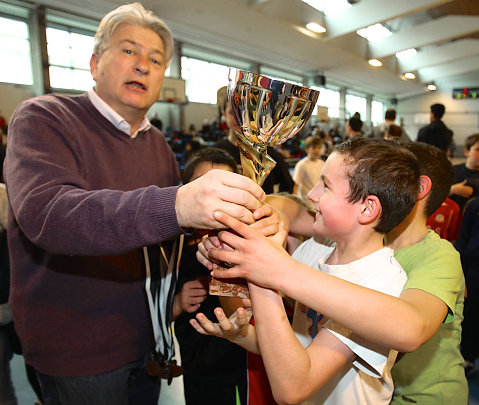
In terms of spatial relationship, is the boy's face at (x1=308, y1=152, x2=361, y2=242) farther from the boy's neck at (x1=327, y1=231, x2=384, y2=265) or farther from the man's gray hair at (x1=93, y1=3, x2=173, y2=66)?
the man's gray hair at (x1=93, y1=3, x2=173, y2=66)

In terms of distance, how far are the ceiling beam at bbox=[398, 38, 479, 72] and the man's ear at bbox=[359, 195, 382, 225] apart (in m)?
17.2

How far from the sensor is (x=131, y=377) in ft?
4.24

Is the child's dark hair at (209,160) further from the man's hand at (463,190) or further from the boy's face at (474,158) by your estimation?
the boy's face at (474,158)

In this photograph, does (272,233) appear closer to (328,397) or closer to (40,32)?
(328,397)

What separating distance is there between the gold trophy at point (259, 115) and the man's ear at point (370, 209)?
0.28 m

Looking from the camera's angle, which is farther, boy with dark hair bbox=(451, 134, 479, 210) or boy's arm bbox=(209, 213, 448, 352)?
boy with dark hair bbox=(451, 134, 479, 210)

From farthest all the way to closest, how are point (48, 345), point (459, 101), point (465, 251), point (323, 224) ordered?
point (459, 101) → point (465, 251) → point (48, 345) → point (323, 224)

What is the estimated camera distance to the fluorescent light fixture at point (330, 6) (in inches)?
380

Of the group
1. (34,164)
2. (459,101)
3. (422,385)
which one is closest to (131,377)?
(34,164)

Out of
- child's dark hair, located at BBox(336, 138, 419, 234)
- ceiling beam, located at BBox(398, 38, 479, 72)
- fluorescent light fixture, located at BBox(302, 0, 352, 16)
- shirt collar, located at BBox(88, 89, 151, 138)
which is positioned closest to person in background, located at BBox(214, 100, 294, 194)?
shirt collar, located at BBox(88, 89, 151, 138)

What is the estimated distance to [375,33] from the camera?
42.9 feet

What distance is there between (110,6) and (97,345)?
9.57m

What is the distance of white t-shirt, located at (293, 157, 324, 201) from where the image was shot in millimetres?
4492

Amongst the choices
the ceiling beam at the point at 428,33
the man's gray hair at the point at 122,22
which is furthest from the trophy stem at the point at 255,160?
the ceiling beam at the point at 428,33
